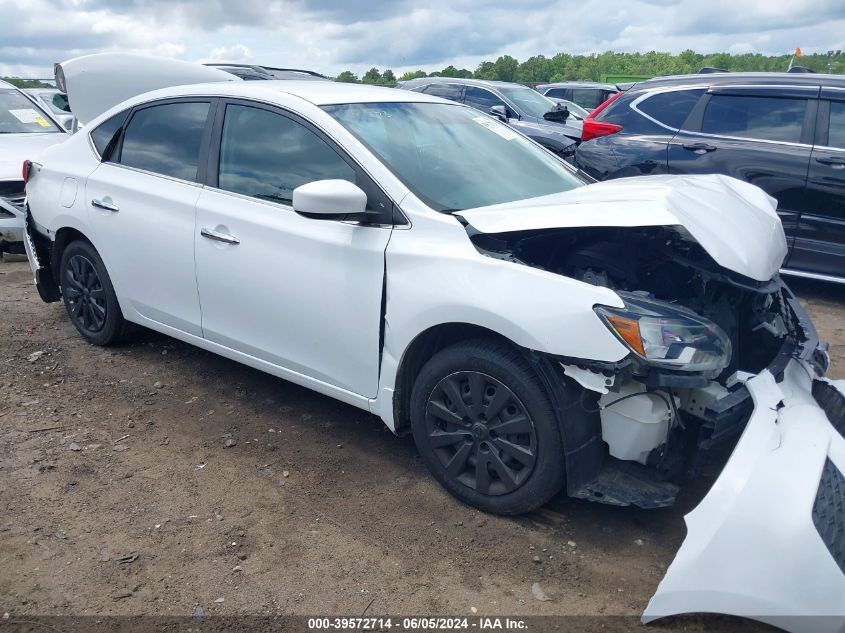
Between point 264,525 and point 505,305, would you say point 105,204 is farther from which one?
point 505,305

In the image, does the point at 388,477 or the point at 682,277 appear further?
the point at 388,477

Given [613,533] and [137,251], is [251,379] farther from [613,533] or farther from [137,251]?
[613,533]

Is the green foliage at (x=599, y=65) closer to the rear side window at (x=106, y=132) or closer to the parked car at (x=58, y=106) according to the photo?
the parked car at (x=58, y=106)

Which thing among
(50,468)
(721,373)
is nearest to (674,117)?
(721,373)

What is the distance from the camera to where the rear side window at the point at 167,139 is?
13.1 ft

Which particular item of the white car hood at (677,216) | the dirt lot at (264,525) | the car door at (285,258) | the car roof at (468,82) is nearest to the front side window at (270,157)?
the car door at (285,258)

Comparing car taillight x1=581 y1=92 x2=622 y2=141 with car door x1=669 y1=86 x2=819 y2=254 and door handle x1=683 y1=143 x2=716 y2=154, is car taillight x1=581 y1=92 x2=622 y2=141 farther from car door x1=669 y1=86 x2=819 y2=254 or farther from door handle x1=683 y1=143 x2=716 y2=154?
door handle x1=683 y1=143 x2=716 y2=154

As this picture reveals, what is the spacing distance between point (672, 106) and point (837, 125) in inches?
52.1

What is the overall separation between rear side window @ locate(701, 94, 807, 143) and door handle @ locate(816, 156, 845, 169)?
279 millimetres

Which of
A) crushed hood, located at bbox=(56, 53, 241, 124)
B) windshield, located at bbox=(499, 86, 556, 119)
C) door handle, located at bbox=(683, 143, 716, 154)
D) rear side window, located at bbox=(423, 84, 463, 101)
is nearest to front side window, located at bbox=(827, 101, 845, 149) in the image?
door handle, located at bbox=(683, 143, 716, 154)

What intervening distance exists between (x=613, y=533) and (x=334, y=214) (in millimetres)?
1743

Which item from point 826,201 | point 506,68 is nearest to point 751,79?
point 826,201

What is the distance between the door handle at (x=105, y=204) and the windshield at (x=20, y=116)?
4.86 metres

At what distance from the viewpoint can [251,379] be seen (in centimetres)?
449
